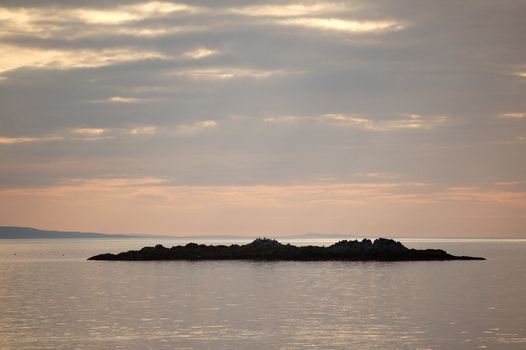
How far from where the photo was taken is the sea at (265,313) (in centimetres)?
4700

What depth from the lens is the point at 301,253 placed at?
164 metres

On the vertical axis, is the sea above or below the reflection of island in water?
below

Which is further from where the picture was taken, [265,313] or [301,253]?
[301,253]

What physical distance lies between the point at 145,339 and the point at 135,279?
186ft

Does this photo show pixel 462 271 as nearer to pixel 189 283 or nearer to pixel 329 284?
pixel 329 284

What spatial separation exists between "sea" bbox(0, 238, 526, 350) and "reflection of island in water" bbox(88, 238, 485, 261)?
58.4 meters

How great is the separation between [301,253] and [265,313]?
337ft

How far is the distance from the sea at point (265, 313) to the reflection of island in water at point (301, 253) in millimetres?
58401

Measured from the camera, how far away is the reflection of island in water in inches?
6422

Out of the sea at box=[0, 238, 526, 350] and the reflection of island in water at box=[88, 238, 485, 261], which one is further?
the reflection of island in water at box=[88, 238, 485, 261]

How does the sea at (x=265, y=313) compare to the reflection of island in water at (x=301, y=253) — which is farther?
the reflection of island in water at (x=301, y=253)

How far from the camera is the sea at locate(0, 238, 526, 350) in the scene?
47.0m

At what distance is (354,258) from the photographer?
164m

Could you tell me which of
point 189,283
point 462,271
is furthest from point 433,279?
point 189,283
